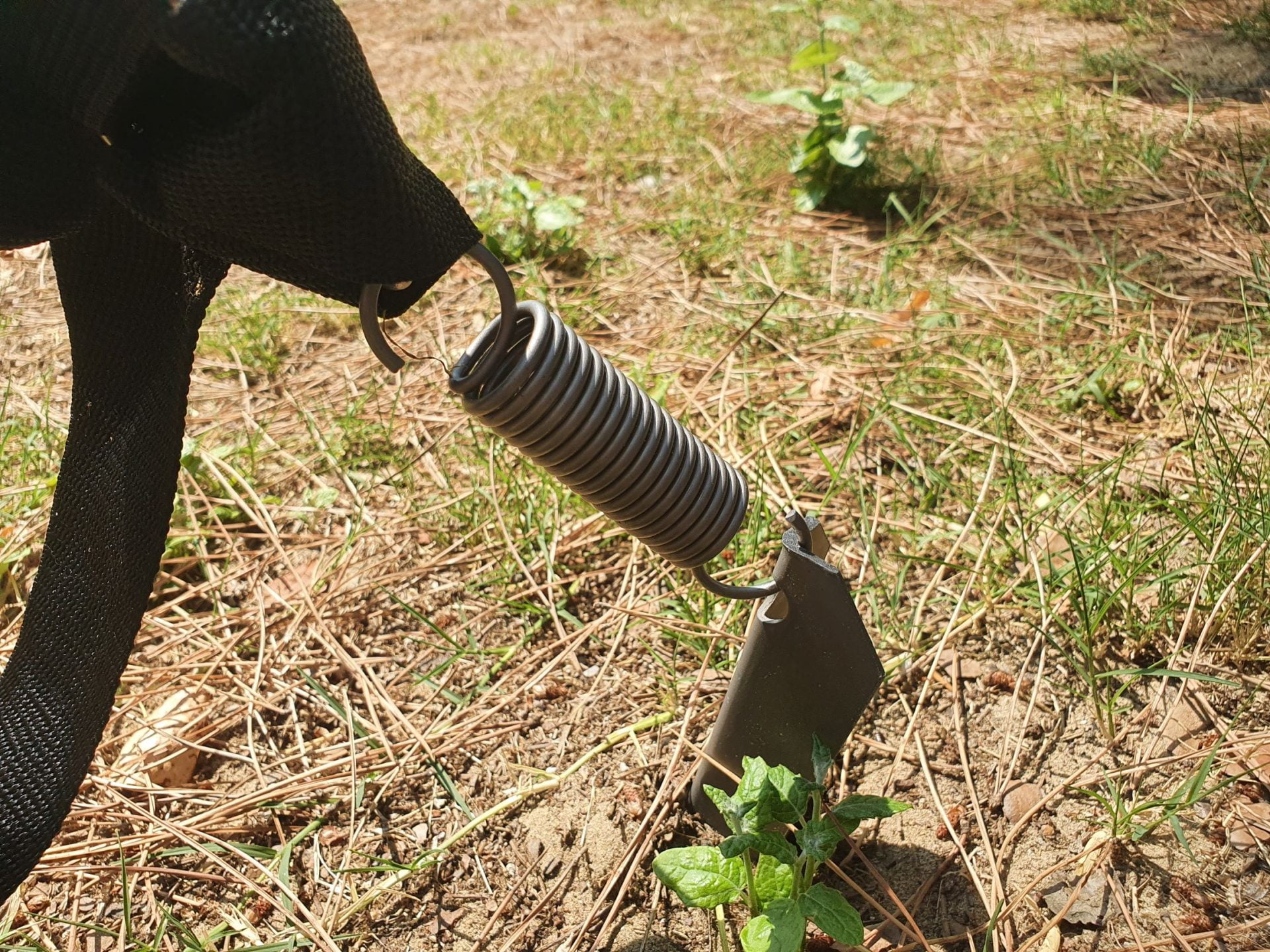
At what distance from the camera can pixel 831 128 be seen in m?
2.79

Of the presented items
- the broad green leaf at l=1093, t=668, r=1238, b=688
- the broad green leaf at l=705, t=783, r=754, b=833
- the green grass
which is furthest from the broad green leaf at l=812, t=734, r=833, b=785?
the green grass

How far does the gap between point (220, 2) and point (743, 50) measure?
3.61 m

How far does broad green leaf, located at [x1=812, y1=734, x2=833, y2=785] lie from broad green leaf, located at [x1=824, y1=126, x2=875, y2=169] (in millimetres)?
1886

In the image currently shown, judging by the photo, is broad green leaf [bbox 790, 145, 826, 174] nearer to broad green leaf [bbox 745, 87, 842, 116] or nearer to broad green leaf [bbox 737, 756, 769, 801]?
broad green leaf [bbox 745, 87, 842, 116]

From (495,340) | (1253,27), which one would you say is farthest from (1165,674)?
Answer: (1253,27)

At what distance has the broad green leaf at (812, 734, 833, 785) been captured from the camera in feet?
3.98

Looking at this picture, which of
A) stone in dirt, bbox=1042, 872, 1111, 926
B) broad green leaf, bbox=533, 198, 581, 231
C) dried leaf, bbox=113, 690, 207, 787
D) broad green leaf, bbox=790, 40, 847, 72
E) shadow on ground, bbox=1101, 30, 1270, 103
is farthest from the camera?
shadow on ground, bbox=1101, 30, 1270, 103

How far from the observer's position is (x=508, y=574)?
1.79m

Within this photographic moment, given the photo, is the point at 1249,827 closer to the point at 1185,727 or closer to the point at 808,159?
the point at 1185,727

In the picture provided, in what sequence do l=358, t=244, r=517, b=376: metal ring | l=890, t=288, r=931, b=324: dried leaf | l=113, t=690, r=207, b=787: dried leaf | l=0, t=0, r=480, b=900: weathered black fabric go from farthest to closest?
l=890, t=288, r=931, b=324: dried leaf → l=113, t=690, r=207, b=787: dried leaf → l=358, t=244, r=517, b=376: metal ring → l=0, t=0, r=480, b=900: weathered black fabric

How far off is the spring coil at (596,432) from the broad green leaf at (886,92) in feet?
6.14

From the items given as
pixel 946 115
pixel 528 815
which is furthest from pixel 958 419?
pixel 946 115

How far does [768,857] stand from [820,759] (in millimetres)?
135

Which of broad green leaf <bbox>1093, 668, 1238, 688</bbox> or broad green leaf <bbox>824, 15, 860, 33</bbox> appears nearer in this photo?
broad green leaf <bbox>1093, 668, 1238, 688</bbox>
